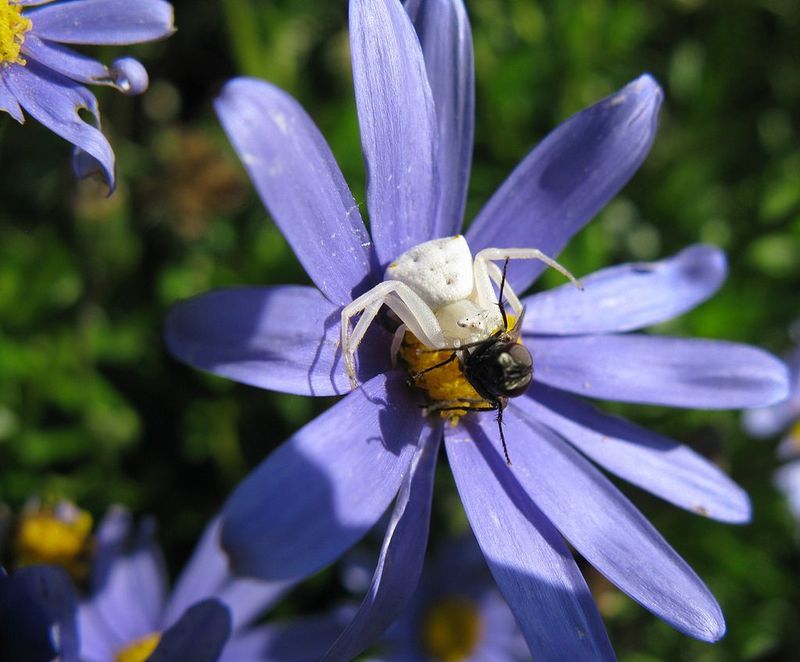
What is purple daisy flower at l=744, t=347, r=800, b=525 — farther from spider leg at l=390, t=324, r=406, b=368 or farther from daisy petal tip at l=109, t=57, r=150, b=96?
daisy petal tip at l=109, t=57, r=150, b=96

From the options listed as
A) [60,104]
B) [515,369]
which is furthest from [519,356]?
[60,104]

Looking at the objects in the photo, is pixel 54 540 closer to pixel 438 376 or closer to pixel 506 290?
pixel 438 376

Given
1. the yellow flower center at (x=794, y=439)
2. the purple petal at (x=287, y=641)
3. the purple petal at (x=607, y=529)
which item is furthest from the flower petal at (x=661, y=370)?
the yellow flower center at (x=794, y=439)

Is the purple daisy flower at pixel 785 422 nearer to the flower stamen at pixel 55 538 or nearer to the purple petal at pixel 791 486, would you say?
the purple petal at pixel 791 486

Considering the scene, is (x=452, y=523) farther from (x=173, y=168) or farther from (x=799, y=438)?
(x=173, y=168)

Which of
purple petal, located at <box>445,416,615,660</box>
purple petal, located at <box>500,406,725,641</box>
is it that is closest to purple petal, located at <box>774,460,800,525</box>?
purple petal, located at <box>500,406,725,641</box>
